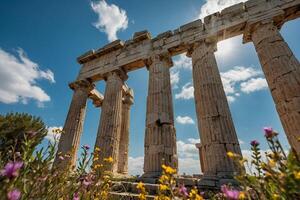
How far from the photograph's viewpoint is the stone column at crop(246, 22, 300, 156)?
6535mm

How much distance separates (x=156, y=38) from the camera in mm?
11805

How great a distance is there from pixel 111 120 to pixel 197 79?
545 centimetres

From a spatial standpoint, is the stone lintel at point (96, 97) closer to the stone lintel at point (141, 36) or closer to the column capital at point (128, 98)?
the column capital at point (128, 98)

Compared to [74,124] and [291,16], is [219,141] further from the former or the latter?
[74,124]

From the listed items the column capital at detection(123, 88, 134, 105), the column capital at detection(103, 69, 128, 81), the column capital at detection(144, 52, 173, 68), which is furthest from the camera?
the column capital at detection(123, 88, 134, 105)

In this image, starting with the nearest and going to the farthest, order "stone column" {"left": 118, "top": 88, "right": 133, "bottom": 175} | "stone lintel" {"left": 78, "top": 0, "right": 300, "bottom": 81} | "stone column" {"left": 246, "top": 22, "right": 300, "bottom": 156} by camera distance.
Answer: "stone column" {"left": 246, "top": 22, "right": 300, "bottom": 156}
"stone lintel" {"left": 78, "top": 0, "right": 300, "bottom": 81}
"stone column" {"left": 118, "top": 88, "right": 133, "bottom": 175}

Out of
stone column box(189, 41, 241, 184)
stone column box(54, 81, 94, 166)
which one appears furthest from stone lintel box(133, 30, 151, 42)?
stone column box(54, 81, 94, 166)

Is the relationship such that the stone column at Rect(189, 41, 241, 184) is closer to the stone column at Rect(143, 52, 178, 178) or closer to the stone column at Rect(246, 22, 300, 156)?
the stone column at Rect(143, 52, 178, 178)

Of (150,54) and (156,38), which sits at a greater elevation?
(156,38)

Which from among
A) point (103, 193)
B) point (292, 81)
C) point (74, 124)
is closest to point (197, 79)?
point (292, 81)

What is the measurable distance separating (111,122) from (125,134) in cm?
386

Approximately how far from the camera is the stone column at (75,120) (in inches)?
444

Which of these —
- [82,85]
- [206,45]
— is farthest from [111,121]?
[206,45]

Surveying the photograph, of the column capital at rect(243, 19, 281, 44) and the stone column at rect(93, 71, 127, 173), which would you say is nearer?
the column capital at rect(243, 19, 281, 44)
